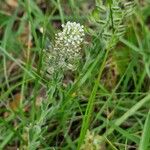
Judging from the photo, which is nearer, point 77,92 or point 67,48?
point 67,48

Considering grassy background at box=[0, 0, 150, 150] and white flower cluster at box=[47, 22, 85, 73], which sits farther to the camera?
grassy background at box=[0, 0, 150, 150]

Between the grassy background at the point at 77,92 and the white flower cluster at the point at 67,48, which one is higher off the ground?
the white flower cluster at the point at 67,48

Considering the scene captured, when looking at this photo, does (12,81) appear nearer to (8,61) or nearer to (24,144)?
(8,61)

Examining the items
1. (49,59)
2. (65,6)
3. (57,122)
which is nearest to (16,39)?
(65,6)

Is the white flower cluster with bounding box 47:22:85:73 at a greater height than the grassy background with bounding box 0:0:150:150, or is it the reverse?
the white flower cluster with bounding box 47:22:85:73

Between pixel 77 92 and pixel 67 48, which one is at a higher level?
pixel 67 48
